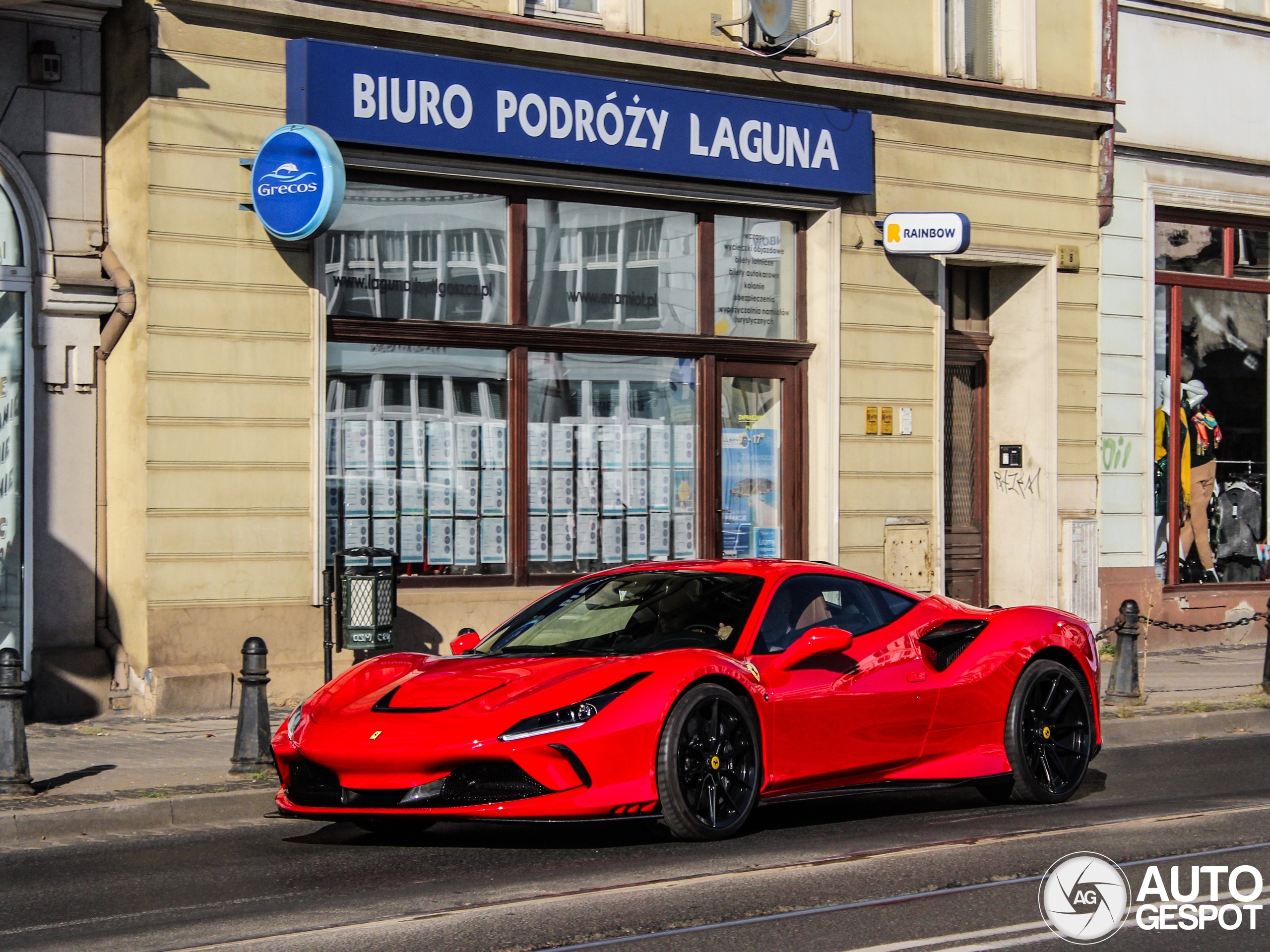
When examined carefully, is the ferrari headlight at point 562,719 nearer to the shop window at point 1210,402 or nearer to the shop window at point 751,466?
the shop window at point 751,466

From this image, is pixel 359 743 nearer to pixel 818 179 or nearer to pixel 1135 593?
pixel 818 179

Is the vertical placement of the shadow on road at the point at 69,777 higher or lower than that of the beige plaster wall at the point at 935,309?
lower

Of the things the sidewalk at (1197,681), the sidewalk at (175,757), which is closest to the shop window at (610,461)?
the sidewalk at (175,757)

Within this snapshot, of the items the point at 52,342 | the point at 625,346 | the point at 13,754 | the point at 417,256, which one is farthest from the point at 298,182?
the point at 13,754

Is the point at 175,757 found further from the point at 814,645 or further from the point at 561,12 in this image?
the point at 561,12

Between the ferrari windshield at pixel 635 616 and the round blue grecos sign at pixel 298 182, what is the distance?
4879 millimetres

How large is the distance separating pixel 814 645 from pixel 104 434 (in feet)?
24.3

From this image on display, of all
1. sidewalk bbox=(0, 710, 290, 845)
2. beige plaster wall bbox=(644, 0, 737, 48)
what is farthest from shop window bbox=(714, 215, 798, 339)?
sidewalk bbox=(0, 710, 290, 845)

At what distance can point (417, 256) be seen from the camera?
47.7 ft

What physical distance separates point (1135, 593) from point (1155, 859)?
38.1 feet

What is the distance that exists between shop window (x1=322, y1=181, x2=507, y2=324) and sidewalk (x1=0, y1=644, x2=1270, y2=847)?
11.9ft

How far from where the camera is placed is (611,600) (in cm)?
896

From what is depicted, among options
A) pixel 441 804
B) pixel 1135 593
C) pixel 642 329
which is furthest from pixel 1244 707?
pixel 441 804

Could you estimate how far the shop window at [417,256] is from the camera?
1418 cm
